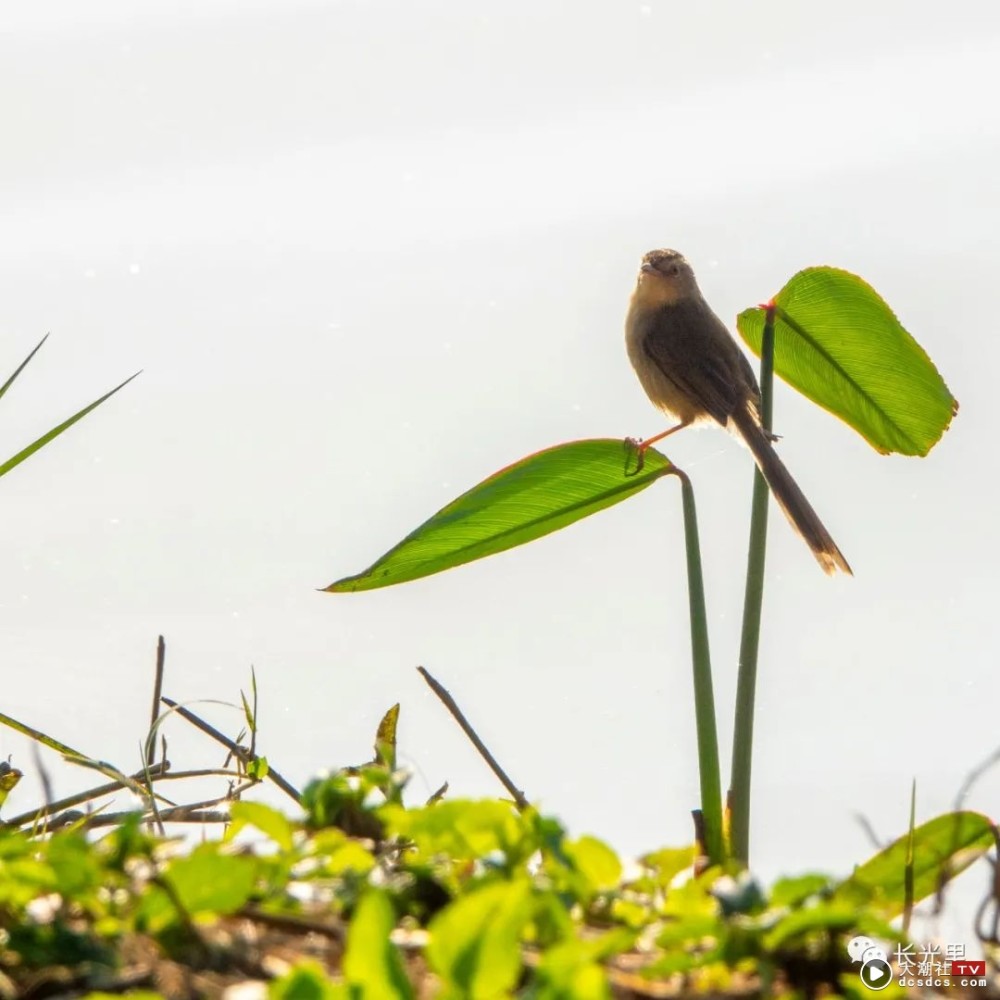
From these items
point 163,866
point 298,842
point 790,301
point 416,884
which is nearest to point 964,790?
point 416,884

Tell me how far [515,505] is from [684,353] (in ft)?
10.4

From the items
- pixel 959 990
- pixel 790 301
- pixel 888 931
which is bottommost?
pixel 959 990

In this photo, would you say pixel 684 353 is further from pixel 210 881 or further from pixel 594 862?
pixel 210 881

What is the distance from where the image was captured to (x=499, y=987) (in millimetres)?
979

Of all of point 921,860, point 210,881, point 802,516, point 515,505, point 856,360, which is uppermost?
point 856,360

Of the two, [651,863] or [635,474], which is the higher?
[635,474]

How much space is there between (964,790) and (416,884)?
63 cm

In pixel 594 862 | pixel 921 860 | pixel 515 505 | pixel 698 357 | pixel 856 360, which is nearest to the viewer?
pixel 594 862

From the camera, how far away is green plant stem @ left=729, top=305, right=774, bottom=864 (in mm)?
2410

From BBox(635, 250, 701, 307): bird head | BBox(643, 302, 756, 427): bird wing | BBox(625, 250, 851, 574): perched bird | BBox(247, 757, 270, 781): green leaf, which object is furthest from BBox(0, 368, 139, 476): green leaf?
BBox(635, 250, 701, 307): bird head

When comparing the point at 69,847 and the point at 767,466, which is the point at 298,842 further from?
the point at 767,466

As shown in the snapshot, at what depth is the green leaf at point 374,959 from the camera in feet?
3.23

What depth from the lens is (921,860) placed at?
165 cm

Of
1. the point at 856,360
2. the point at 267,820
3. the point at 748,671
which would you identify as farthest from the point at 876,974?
the point at 856,360
